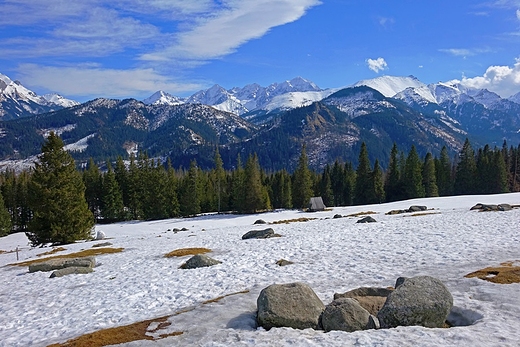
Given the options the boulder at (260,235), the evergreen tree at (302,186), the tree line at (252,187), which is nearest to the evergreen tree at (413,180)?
the tree line at (252,187)

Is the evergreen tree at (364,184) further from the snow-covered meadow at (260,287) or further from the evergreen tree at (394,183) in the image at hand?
the snow-covered meadow at (260,287)

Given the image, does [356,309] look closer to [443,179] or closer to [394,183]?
[394,183]

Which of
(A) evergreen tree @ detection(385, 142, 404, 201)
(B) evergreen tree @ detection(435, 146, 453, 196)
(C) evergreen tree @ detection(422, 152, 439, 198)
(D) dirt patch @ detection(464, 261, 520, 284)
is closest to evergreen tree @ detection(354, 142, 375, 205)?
(A) evergreen tree @ detection(385, 142, 404, 201)

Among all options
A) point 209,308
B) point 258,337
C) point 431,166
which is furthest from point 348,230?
point 431,166

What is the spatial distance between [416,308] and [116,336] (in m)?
8.58

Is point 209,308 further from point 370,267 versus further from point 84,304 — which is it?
point 370,267

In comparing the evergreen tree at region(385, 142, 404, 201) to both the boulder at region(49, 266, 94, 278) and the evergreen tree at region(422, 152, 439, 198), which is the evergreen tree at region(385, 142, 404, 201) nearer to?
the evergreen tree at region(422, 152, 439, 198)

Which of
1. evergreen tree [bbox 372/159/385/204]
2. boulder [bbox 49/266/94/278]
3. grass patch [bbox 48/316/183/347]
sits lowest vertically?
grass patch [bbox 48/316/183/347]

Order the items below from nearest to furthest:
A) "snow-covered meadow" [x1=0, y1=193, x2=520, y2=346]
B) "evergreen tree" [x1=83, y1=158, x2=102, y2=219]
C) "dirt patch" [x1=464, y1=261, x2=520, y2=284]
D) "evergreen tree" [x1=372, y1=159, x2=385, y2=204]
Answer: "snow-covered meadow" [x1=0, y1=193, x2=520, y2=346] → "dirt patch" [x1=464, y1=261, x2=520, y2=284] → "evergreen tree" [x1=372, y1=159, x2=385, y2=204] → "evergreen tree" [x1=83, y1=158, x2=102, y2=219]

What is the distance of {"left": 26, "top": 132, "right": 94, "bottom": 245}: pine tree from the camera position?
3772 centimetres

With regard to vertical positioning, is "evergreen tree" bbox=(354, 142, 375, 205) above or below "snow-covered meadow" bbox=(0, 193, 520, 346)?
above

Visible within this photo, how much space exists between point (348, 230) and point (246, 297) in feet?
59.1

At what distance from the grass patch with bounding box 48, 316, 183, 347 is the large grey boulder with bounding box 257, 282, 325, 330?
2558 mm

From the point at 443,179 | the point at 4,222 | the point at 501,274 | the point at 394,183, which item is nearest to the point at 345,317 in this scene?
the point at 501,274
